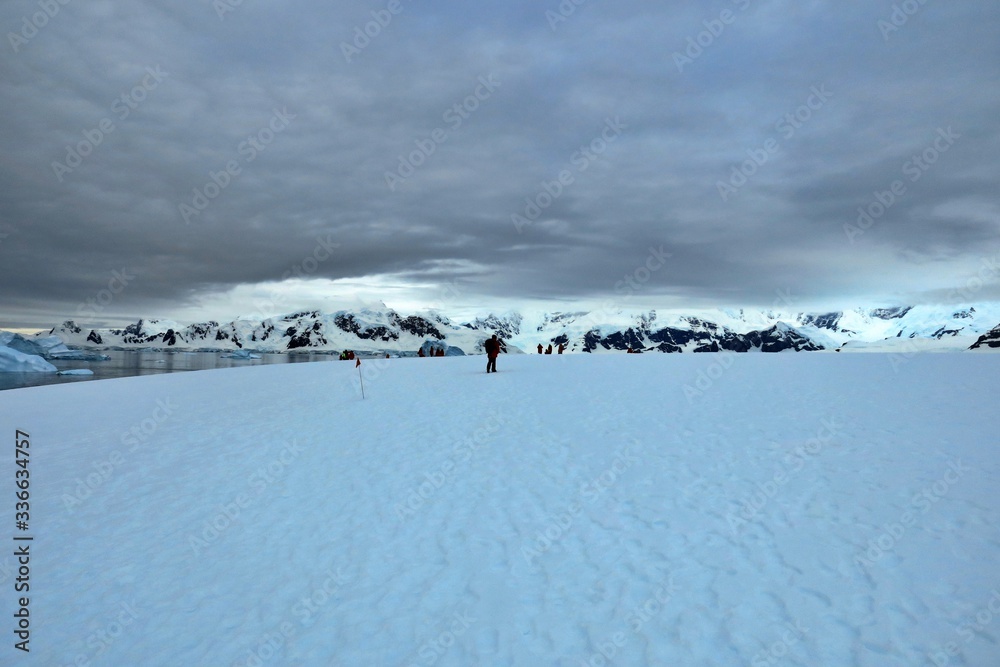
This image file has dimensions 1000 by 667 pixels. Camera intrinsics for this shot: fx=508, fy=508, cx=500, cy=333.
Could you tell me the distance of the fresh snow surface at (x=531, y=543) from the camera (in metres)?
5.89

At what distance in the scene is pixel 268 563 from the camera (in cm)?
792

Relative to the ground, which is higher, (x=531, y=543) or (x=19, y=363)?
(x=531, y=543)

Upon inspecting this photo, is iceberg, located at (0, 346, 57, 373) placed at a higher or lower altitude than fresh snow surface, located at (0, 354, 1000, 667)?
lower

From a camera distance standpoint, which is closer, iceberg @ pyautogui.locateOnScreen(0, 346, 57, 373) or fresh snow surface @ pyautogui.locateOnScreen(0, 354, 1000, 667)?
fresh snow surface @ pyautogui.locateOnScreen(0, 354, 1000, 667)

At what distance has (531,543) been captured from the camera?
318 inches

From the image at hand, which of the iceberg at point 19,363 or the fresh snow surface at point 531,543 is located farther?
the iceberg at point 19,363

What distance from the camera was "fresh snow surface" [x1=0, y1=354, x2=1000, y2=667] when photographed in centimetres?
589

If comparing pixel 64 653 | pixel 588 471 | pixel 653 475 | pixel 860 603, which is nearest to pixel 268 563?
pixel 64 653

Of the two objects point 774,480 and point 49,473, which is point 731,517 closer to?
point 774,480

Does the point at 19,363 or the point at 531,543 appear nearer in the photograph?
the point at 531,543

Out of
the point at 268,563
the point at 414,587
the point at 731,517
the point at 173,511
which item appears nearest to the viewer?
the point at 414,587

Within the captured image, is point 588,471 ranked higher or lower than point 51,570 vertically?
higher

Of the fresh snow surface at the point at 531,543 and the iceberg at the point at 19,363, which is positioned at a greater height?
the fresh snow surface at the point at 531,543

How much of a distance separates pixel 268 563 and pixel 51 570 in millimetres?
3502
